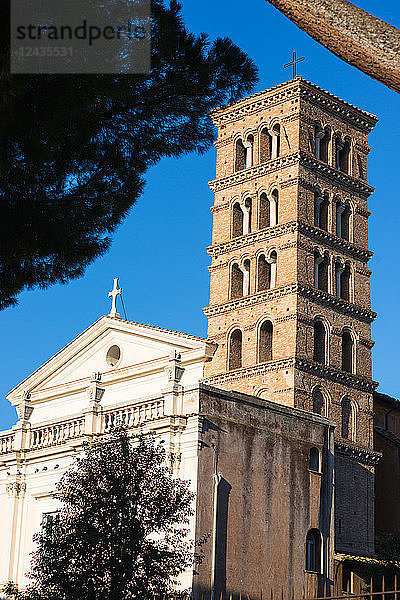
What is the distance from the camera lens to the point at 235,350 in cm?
4372

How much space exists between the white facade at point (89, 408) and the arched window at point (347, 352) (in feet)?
42.1

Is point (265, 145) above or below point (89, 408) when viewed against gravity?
above

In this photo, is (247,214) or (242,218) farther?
(242,218)

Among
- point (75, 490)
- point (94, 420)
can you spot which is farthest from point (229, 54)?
point (94, 420)

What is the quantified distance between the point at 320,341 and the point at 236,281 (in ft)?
15.3

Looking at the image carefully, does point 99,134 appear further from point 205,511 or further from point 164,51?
point 205,511

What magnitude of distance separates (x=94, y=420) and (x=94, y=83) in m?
18.8

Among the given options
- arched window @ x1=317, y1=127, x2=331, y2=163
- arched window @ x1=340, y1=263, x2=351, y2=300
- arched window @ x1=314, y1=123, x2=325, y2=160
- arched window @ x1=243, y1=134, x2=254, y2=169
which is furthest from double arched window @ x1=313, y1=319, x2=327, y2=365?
arched window @ x1=243, y1=134, x2=254, y2=169

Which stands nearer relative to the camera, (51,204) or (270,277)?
(51,204)

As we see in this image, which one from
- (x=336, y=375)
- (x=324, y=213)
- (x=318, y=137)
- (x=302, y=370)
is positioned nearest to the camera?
(x=302, y=370)

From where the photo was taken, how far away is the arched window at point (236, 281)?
44.8 meters

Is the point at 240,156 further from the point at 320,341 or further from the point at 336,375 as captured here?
the point at 336,375

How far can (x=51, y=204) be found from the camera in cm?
1415

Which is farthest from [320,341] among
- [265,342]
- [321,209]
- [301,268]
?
[321,209]
